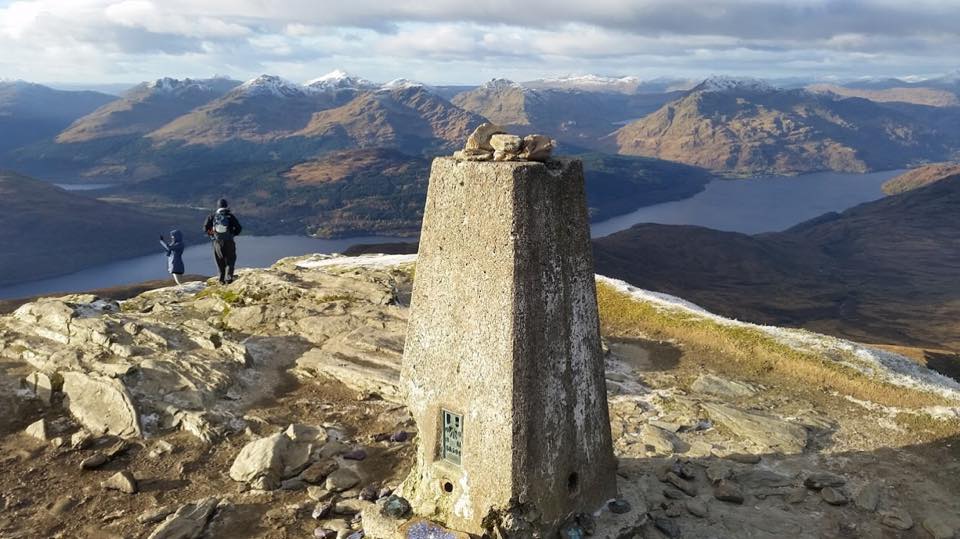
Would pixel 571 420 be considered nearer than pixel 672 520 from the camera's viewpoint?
Yes

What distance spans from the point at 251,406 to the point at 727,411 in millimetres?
14869

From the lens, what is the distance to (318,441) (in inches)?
634

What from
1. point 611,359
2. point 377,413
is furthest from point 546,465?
point 611,359

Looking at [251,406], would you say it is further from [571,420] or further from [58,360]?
[571,420]

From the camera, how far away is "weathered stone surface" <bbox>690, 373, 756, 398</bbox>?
21766mm

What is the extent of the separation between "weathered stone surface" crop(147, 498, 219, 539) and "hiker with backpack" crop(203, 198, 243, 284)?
16.8 m

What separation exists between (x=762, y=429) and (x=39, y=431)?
792 inches

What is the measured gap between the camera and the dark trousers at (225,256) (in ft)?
99.2

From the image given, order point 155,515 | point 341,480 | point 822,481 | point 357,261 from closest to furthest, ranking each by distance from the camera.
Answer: point 155,515 < point 341,480 < point 822,481 < point 357,261

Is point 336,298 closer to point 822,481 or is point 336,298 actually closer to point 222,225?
point 222,225

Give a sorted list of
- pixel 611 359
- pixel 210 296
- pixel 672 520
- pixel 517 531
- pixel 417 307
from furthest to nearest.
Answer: pixel 210 296, pixel 611 359, pixel 672 520, pixel 417 307, pixel 517 531

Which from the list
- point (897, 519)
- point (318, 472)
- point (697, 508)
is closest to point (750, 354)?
point (897, 519)

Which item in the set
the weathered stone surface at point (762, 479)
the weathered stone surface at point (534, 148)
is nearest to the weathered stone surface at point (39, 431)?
the weathered stone surface at point (534, 148)

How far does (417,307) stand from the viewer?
12445 millimetres
